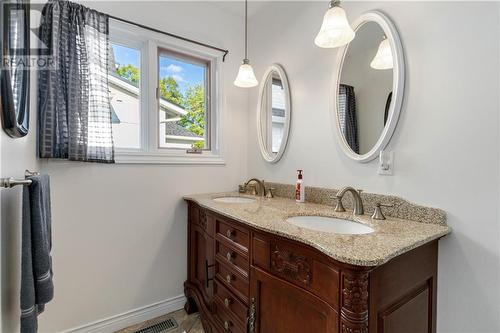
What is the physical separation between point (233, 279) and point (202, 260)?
532mm

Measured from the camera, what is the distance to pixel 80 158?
1568 mm

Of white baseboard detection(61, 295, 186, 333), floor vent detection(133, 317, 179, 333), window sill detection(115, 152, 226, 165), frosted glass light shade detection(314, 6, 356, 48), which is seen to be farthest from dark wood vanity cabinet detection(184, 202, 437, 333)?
frosted glass light shade detection(314, 6, 356, 48)

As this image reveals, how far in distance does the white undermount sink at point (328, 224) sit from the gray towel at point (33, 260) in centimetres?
105

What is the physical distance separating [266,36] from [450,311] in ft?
7.35

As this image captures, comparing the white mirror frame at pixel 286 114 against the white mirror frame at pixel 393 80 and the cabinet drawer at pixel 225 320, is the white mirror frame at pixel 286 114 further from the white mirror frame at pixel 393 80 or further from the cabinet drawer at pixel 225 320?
the cabinet drawer at pixel 225 320

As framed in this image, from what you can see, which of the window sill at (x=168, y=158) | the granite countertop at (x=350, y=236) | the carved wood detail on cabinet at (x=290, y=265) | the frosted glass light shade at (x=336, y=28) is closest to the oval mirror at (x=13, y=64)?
the window sill at (x=168, y=158)

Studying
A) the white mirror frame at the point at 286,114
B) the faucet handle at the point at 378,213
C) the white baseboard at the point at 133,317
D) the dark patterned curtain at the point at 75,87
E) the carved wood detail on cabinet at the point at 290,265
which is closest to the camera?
the carved wood detail on cabinet at the point at 290,265

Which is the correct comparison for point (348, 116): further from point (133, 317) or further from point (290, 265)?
point (133, 317)

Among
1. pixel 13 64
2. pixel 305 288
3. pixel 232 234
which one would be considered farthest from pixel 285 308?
→ pixel 13 64

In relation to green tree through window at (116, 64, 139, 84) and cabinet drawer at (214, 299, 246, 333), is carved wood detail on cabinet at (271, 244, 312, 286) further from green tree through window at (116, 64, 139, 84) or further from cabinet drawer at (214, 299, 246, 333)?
green tree through window at (116, 64, 139, 84)

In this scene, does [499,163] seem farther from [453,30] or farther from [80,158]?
[80,158]

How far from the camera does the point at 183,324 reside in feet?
6.13

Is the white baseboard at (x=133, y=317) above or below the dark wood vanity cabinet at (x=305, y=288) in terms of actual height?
below

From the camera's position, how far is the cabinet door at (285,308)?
90 centimetres
